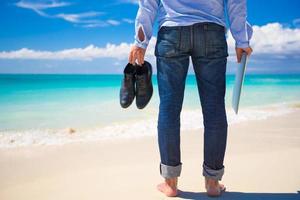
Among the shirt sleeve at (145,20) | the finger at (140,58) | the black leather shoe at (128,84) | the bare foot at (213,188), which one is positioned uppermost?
the shirt sleeve at (145,20)

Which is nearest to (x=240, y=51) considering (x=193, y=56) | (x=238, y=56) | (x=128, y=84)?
(x=238, y=56)

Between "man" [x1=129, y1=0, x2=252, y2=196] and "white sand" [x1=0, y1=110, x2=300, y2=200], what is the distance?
0.27 m

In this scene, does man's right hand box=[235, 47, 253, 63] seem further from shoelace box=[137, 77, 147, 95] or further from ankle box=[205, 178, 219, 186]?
ankle box=[205, 178, 219, 186]

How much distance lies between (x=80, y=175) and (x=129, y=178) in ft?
1.16

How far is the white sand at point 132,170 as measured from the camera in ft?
7.20

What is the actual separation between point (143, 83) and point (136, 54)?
19 centimetres

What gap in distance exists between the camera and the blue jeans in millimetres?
1955

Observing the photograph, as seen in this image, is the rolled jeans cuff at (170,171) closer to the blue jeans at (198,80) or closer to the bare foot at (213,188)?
the blue jeans at (198,80)

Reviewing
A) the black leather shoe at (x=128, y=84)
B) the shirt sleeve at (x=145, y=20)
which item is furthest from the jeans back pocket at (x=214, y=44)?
the black leather shoe at (x=128, y=84)

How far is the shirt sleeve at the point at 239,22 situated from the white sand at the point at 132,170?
897mm

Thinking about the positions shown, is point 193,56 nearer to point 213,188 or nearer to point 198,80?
point 198,80

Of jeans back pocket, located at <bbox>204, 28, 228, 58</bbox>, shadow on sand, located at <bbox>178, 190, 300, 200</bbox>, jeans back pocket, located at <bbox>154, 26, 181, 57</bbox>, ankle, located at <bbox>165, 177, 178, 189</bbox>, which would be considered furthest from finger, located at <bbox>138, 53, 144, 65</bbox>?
shadow on sand, located at <bbox>178, 190, 300, 200</bbox>

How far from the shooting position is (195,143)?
144 inches

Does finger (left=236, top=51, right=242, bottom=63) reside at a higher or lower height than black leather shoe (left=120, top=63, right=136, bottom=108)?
higher
